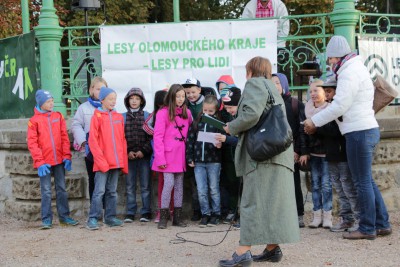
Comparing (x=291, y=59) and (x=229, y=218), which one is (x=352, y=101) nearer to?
(x=291, y=59)

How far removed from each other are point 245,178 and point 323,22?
10.4 ft

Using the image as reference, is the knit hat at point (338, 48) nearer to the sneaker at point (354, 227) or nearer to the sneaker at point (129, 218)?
the sneaker at point (354, 227)

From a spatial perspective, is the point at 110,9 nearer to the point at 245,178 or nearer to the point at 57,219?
the point at 57,219

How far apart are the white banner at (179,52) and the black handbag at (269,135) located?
8.99ft

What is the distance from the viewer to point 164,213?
740 cm

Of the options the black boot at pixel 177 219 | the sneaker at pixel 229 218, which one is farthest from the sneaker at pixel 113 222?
the sneaker at pixel 229 218

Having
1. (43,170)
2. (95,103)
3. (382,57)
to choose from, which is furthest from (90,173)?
(382,57)

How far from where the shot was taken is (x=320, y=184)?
23.4ft

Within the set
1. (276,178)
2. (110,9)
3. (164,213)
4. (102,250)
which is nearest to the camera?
(276,178)

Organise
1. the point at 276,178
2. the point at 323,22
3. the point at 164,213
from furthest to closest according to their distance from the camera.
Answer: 1. the point at 323,22
2. the point at 164,213
3. the point at 276,178

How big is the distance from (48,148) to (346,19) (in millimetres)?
3734

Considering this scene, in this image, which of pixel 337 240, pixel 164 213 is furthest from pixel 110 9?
pixel 337 240

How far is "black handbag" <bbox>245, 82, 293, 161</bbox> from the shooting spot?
208 inches

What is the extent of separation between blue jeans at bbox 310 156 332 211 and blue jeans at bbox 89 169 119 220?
7.19 feet
